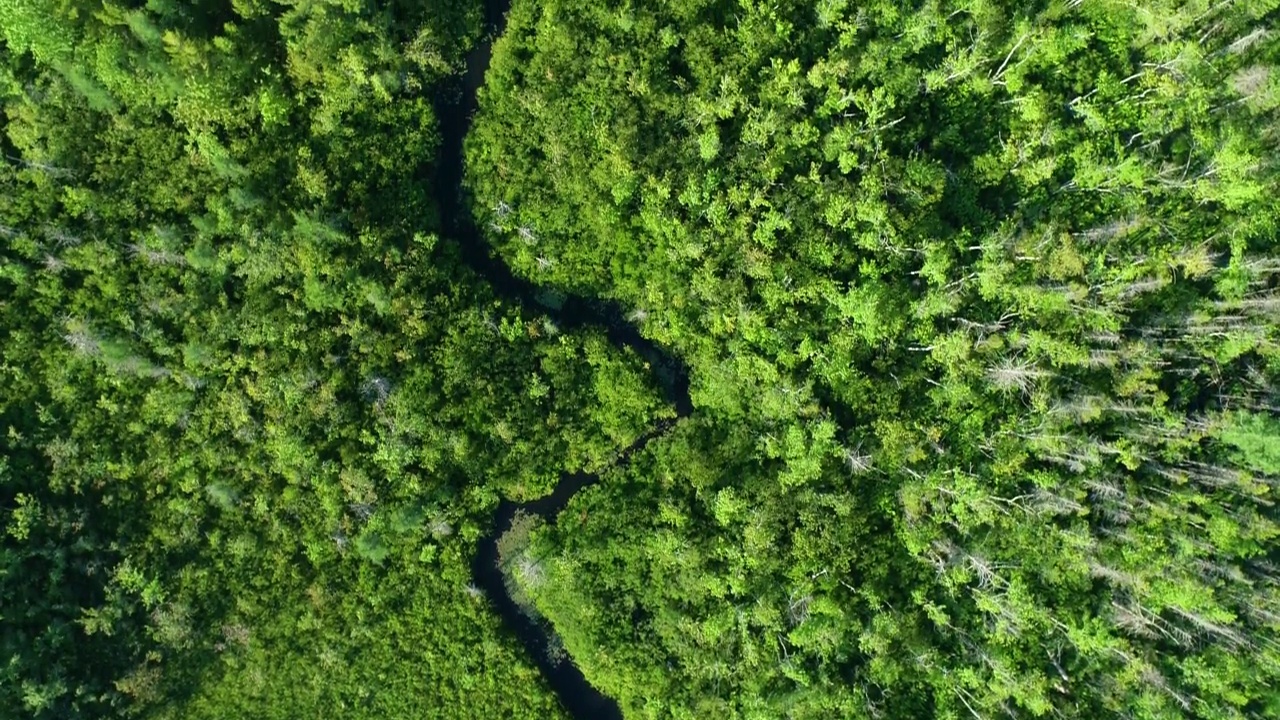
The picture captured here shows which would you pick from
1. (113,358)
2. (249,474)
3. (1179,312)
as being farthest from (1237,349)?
(113,358)

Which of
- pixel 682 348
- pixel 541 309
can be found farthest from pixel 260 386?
pixel 682 348

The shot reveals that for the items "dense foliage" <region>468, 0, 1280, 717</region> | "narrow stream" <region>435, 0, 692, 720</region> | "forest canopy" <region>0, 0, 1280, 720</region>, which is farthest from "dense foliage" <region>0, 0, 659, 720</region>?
"dense foliage" <region>468, 0, 1280, 717</region>

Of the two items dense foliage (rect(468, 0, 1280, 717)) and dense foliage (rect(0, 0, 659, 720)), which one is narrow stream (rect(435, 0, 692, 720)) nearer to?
dense foliage (rect(0, 0, 659, 720))

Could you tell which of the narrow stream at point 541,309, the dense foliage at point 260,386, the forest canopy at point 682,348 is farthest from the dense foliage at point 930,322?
the dense foliage at point 260,386

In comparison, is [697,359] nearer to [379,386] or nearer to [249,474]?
[379,386]

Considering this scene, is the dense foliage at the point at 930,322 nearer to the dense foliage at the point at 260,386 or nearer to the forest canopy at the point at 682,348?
the forest canopy at the point at 682,348

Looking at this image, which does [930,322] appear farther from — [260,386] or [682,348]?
[260,386]
